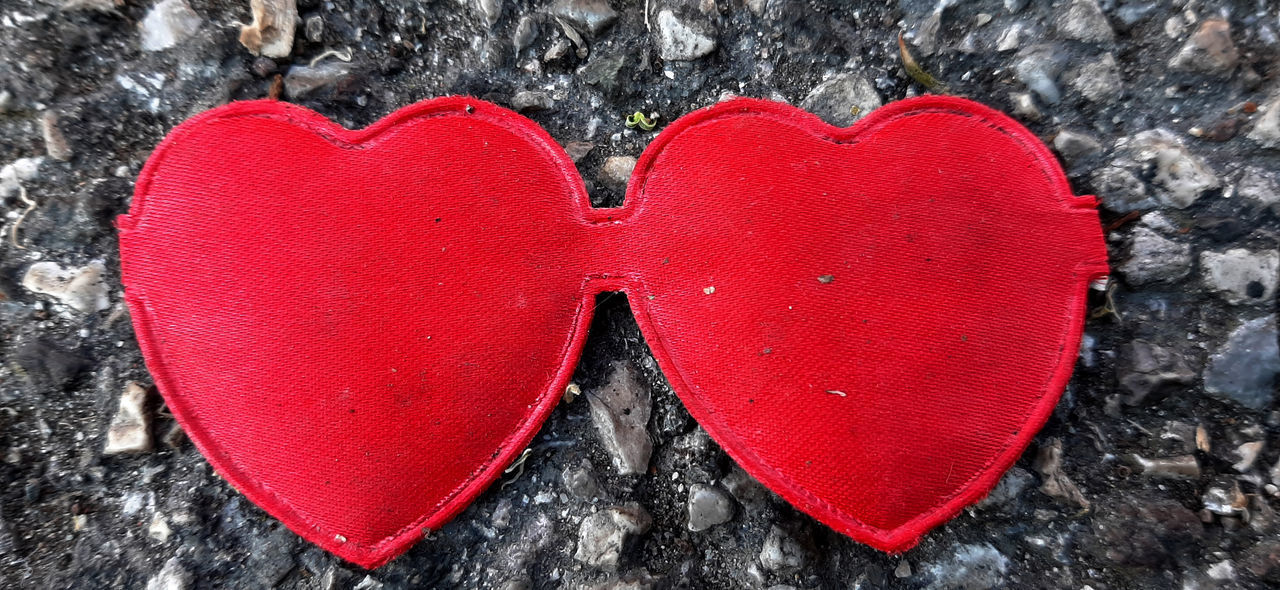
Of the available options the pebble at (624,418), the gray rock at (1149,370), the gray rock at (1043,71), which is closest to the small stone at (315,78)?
the pebble at (624,418)

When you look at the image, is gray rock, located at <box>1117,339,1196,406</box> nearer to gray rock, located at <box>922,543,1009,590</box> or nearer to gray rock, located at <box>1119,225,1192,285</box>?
gray rock, located at <box>1119,225,1192,285</box>

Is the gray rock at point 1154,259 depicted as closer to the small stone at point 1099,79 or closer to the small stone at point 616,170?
the small stone at point 1099,79

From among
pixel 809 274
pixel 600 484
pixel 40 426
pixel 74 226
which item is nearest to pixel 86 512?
pixel 40 426

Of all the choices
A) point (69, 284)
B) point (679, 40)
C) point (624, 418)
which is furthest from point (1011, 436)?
point (69, 284)

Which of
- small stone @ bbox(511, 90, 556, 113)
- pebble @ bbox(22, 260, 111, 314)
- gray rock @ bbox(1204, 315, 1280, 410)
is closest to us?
gray rock @ bbox(1204, 315, 1280, 410)

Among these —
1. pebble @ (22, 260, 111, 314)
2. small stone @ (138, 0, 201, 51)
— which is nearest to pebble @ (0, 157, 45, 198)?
pebble @ (22, 260, 111, 314)

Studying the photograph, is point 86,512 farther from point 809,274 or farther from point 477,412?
point 809,274

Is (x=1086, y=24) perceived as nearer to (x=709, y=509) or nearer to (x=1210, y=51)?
(x=1210, y=51)
